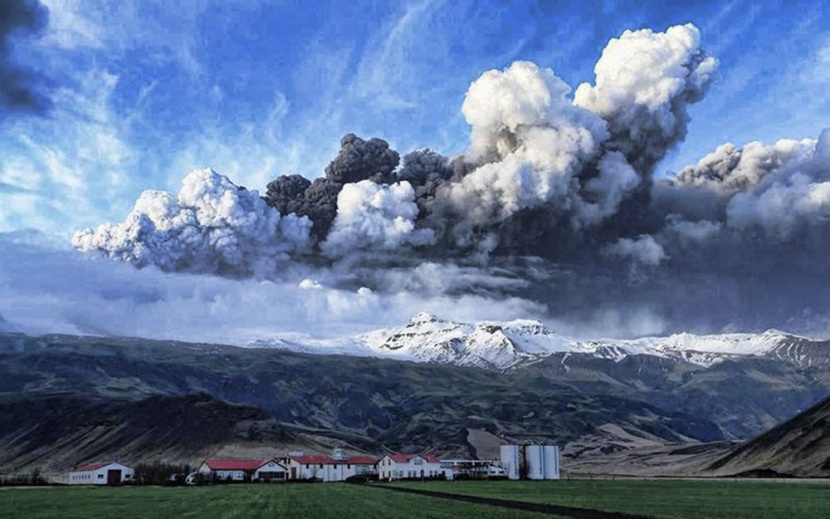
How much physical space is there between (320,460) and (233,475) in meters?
19.2

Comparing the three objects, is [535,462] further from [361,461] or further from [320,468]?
[320,468]

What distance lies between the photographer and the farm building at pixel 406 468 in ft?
587

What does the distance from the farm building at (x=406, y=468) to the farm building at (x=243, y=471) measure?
873 inches

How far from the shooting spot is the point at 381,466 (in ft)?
601

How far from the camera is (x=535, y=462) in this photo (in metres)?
191

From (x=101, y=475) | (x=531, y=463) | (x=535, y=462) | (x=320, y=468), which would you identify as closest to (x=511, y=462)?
(x=531, y=463)

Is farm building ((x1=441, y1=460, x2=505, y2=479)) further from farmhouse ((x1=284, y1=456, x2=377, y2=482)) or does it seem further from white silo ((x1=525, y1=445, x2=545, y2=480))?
farmhouse ((x1=284, y1=456, x2=377, y2=482))

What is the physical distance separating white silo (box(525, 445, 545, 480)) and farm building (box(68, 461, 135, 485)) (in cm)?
8996

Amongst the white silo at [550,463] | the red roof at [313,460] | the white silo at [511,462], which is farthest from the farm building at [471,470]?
the red roof at [313,460]

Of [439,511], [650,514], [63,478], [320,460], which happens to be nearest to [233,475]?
[320,460]

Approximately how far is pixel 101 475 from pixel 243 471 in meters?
30.7

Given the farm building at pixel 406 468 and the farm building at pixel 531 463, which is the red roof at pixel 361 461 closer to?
the farm building at pixel 406 468

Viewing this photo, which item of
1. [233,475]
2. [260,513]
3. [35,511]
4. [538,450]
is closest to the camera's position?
[260,513]

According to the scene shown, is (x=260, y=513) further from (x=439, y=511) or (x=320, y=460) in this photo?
(x=320, y=460)
